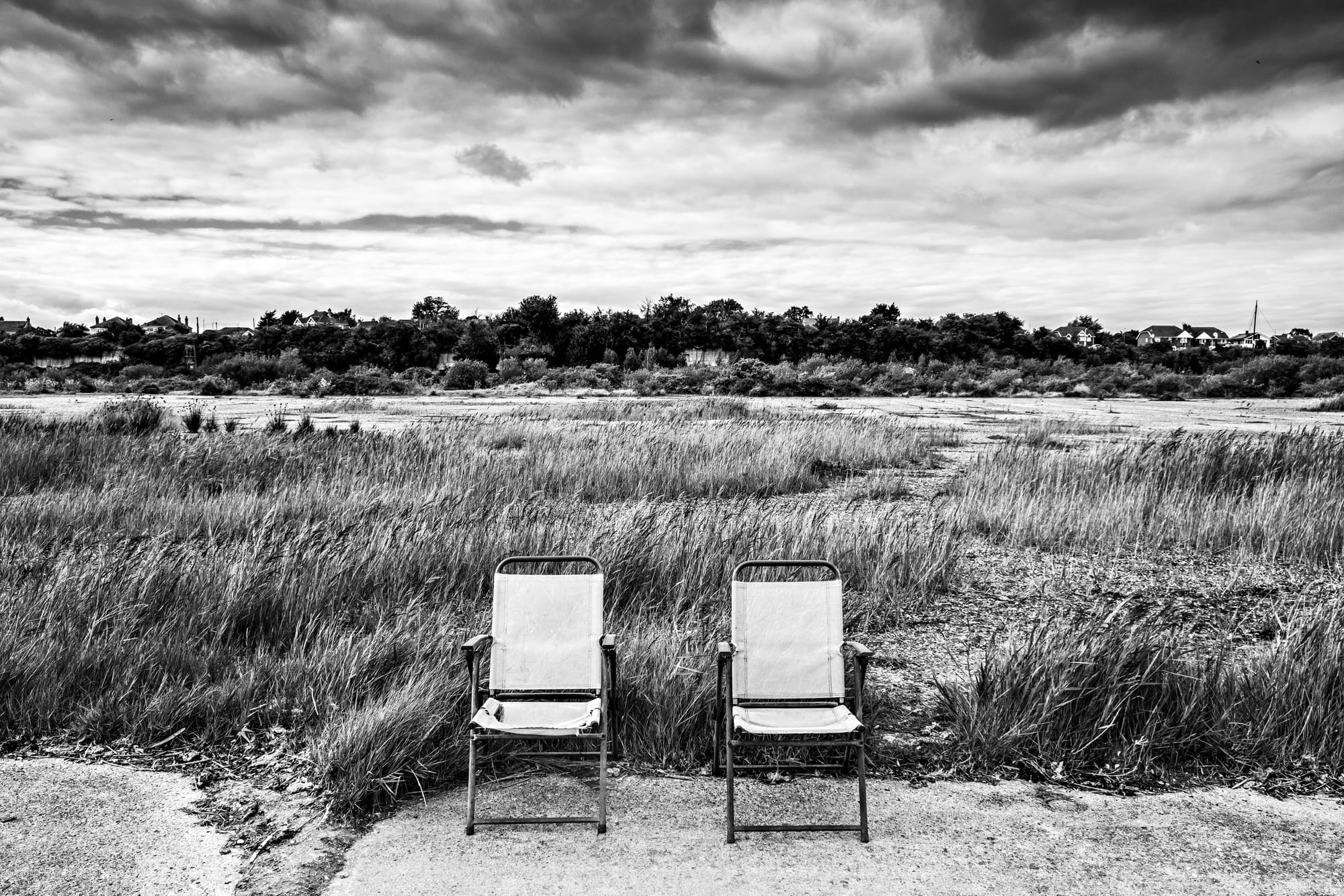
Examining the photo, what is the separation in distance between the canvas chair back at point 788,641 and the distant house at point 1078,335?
76494mm

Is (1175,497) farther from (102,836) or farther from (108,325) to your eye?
(108,325)

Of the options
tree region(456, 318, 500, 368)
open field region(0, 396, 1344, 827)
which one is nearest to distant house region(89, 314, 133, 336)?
tree region(456, 318, 500, 368)

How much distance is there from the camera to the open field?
447 centimetres

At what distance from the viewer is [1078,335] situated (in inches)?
3184

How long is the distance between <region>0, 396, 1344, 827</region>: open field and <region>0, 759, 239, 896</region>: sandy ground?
41 centimetres

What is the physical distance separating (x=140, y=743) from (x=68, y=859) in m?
1.07

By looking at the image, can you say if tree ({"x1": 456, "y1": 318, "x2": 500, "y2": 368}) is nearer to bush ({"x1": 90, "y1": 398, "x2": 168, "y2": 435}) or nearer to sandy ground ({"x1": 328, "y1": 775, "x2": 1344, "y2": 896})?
bush ({"x1": 90, "y1": 398, "x2": 168, "y2": 435})

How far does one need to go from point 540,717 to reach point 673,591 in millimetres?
2696

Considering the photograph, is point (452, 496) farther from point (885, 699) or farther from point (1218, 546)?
point (1218, 546)

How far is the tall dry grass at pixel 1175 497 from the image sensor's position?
28.2 ft

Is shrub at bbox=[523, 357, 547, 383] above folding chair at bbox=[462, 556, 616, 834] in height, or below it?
above

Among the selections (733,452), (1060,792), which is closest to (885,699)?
(1060,792)

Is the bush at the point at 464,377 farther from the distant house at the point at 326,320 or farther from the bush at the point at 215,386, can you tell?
the distant house at the point at 326,320

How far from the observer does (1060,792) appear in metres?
4.11
